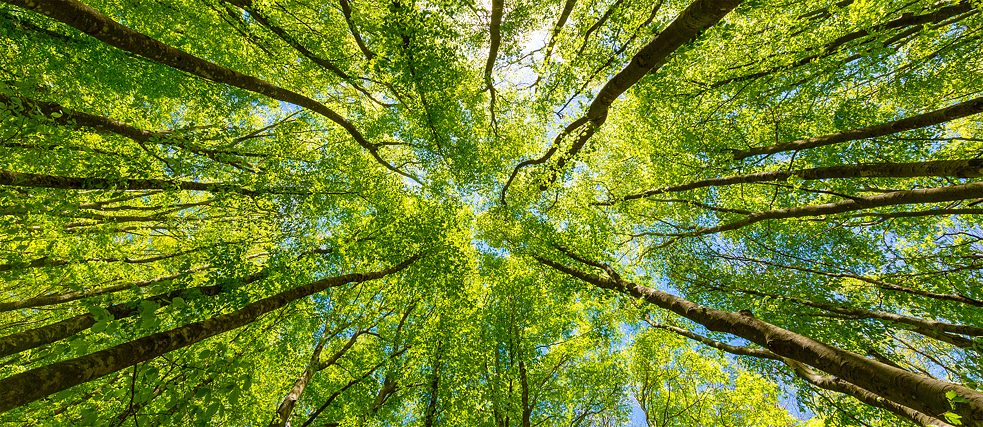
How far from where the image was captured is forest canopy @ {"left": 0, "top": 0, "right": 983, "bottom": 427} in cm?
589

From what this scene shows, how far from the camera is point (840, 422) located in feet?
26.0

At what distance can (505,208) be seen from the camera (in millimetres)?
13086

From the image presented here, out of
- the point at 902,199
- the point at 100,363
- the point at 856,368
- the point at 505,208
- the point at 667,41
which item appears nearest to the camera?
the point at 100,363

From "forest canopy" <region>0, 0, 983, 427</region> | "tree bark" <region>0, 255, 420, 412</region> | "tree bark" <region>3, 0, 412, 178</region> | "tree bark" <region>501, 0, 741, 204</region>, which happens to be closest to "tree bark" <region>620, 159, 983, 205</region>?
"forest canopy" <region>0, 0, 983, 427</region>

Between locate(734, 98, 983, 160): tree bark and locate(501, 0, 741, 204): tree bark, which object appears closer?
locate(501, 0, 741, 204): tree bark

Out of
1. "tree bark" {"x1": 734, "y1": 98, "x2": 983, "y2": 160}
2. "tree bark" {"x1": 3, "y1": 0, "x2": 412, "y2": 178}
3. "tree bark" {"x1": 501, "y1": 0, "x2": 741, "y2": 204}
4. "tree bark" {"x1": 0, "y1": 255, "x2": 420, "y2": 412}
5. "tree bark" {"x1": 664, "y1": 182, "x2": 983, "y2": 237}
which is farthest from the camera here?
"tree bark" {"x1": 734, "y1": 98, "x2": 983, "y2": 160}

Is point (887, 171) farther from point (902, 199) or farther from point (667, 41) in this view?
point (667, 41)

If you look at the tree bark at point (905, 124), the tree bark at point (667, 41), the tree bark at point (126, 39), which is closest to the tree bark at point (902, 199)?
the tree bark at point (905, 124)

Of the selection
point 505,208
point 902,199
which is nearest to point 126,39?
point 505,208

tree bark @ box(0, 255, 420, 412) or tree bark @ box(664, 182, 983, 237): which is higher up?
tree bark @ box(664, 182, 983, 237)

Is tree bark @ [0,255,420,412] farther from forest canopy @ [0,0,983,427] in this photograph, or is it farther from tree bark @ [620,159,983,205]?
tree bark @ [620,159,983,205]

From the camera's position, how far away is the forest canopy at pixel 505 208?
5891mm

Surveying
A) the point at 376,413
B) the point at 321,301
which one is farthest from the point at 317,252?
the point at 376,413

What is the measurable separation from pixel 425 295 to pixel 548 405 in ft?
20.9
